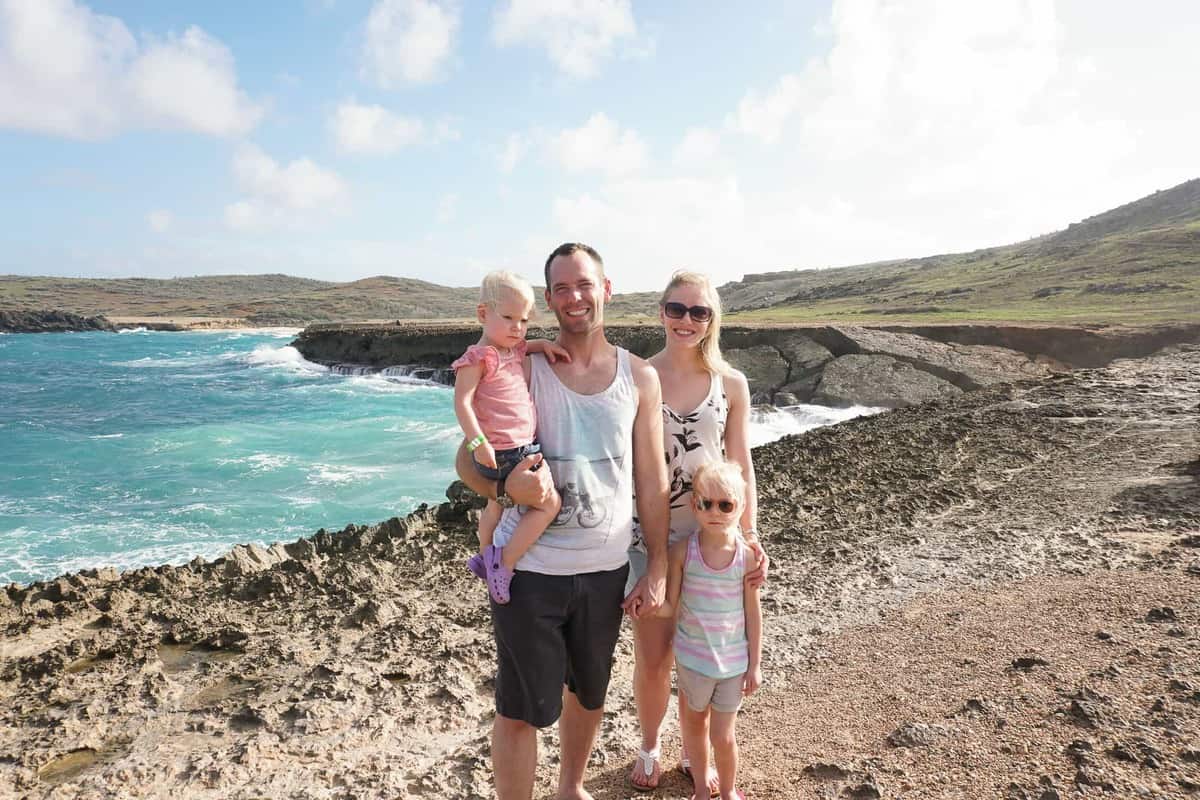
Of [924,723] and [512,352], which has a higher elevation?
[512,352]

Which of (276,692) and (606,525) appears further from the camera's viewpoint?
(276,692)

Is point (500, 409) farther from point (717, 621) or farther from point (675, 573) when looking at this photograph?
point (717, 621)

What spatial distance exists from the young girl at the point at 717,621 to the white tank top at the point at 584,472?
33 centimetres

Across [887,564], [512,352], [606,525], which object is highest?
[512,352]

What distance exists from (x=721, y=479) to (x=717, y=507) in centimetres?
11

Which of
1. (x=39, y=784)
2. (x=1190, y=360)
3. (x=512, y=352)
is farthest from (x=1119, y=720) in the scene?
(x=1190, y=360)

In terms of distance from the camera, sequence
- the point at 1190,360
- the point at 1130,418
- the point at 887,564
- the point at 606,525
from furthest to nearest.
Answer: the point at 1190,360
the point at 1130,418
the point at 887,564
the point at 606,525

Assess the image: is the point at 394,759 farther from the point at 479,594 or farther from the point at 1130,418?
the point at 1130,418

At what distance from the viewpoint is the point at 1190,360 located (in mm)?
15117

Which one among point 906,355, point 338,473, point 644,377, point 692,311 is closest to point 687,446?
point 644,377

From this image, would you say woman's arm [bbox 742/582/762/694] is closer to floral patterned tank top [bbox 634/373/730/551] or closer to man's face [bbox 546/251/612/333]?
floral patterned tank top [bbox 634/373/730/551]

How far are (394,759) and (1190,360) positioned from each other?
18.2 meters

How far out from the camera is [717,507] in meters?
2.63

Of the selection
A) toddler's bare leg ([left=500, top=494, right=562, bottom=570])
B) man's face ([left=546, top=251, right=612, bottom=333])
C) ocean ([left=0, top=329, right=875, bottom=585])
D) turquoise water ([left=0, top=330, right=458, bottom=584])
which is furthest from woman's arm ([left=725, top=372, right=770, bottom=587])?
turquoise water ([left=0, top=330, right=458, bottom=584])
